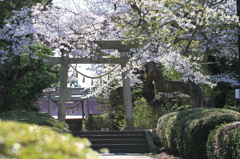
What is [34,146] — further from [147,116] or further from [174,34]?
[147,116]

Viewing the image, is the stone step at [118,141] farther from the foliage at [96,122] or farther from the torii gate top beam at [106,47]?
the foliage at [96,122]

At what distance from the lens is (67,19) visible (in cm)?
1479

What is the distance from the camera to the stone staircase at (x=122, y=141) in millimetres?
13688

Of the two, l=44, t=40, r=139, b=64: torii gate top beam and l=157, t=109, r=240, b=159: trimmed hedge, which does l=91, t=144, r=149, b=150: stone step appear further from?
l=157, t=109, r=240, b=159: trimmed hedge

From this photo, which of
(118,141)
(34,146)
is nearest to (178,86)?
(118,141)

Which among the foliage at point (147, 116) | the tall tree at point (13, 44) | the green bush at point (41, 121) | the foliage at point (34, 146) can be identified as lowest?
the foliage at point (147, 116)

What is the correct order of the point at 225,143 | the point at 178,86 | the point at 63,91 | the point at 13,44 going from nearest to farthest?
the point at 225,143, the point at 13,44, the point at 178,86, the point at 63,91

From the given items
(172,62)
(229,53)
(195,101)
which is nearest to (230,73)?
(229,53)

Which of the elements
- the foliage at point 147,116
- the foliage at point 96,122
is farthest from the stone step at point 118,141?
the foliage at point 96,122

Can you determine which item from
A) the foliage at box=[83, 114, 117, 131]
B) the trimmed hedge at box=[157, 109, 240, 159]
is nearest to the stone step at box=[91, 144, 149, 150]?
the trimmed hedge at box=[157, 109, 240, 159]

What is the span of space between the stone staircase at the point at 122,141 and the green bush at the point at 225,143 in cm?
667

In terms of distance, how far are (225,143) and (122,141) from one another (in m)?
8.42

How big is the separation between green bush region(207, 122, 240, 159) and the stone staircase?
262 inches

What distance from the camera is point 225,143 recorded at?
21.0 ft
